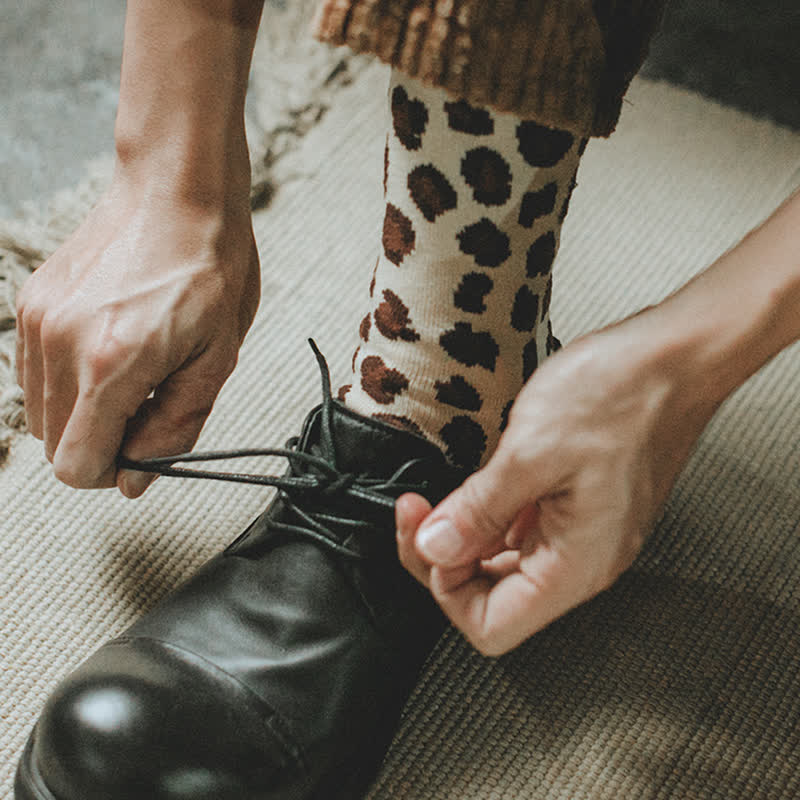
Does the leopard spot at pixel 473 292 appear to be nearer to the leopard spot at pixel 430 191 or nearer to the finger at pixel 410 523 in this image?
the leopard spot at pixel 430 191

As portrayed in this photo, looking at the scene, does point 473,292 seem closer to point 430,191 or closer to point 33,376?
point 430,191

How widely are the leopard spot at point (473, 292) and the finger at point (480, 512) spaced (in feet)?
0.57

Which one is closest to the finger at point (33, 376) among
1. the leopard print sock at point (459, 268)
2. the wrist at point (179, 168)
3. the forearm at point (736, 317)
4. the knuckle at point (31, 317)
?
the knuckle at point (31, 317)

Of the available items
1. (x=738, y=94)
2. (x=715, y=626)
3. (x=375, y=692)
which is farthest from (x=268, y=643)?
(x=738, y=94)

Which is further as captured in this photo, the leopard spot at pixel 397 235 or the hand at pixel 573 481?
the leopard spot at pixel 397 235

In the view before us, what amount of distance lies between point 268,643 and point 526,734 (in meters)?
0.19

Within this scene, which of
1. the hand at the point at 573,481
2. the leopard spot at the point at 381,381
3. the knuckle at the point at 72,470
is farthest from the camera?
the leopard spot at the point at 381,381

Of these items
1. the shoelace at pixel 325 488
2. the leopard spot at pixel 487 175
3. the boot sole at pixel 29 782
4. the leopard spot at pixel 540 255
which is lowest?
the boot sole at pixel 29 782

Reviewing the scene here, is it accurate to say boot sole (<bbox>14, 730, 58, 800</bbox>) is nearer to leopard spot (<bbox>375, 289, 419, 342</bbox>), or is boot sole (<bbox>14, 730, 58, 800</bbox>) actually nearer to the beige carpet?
the beige carpet

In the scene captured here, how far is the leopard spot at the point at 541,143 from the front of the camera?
51 centimetres

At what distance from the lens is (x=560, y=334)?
2.73 ft

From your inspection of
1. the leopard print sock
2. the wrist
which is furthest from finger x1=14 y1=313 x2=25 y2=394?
the leopard print sock

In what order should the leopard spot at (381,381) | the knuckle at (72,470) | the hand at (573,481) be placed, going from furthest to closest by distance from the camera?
the leopard spot at (381,381)
the knuckle at (72,470)
the hand at (573,481)

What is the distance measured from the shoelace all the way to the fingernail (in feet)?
0.39
